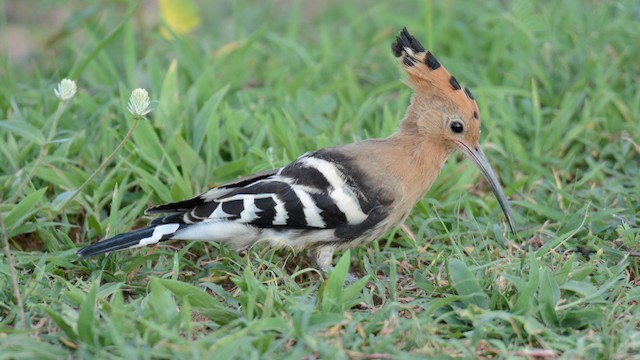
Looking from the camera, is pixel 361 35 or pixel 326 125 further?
pixel 361 35

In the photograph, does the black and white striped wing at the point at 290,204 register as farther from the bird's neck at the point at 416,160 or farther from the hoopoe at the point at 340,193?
the bird's neck at the point at 416,160

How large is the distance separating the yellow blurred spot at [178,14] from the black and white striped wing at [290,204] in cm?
187

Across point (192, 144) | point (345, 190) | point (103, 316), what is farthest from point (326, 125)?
point (103, 316)

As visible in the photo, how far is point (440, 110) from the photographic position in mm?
3467

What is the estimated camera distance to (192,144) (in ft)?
13.1

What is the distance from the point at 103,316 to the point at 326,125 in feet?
5.92

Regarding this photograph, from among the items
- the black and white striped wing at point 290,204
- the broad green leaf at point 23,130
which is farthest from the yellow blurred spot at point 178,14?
the black and white striped wing at point 290,204

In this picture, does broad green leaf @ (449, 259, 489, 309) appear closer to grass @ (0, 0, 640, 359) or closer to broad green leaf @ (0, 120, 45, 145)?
grass @ (0, 0, 640, 359)

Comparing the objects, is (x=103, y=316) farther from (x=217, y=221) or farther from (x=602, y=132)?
(x=602, y=132)

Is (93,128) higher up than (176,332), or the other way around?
(93,128)

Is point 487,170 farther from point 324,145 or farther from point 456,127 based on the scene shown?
point 324,145

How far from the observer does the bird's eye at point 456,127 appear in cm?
345

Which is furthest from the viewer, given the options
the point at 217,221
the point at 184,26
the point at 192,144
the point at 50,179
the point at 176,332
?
the point at 184,26

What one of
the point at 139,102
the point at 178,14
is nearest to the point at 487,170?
the point at 139,102
